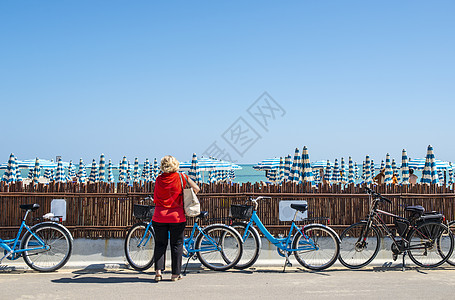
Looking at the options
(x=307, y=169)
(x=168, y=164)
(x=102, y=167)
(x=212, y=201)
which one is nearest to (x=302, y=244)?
(x=212, y=201)

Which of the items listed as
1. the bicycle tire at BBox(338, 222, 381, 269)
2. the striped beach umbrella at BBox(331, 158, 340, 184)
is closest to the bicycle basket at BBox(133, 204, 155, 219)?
the bicycle tire at BBox(338, 222, 381, 269)

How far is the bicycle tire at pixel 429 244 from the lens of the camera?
22.0ft

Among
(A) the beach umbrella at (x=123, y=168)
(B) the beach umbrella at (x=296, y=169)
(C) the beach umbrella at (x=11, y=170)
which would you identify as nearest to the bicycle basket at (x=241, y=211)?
(B) the beach umbrella at (x=296, y=169)

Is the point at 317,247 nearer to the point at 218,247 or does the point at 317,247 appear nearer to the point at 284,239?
the point at 284,239

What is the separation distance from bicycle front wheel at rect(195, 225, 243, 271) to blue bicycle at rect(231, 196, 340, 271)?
165mm

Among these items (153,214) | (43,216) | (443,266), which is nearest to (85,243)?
(43,216)

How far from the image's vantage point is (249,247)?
21.8 ft

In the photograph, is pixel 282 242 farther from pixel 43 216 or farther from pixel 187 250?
pixel 43 216

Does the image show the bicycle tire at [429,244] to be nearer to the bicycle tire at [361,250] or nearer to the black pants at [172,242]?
the bicycle tire at [361,250]

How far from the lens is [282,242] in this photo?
21.8 feet

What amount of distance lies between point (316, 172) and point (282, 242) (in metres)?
28.7

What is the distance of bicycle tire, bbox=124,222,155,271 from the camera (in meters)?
6.55

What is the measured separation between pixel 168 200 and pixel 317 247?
2331mm

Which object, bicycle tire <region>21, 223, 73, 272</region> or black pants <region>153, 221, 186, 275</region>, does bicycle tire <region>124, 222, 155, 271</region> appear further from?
bicycle tire <region>21, 223, 73, 272</region>
